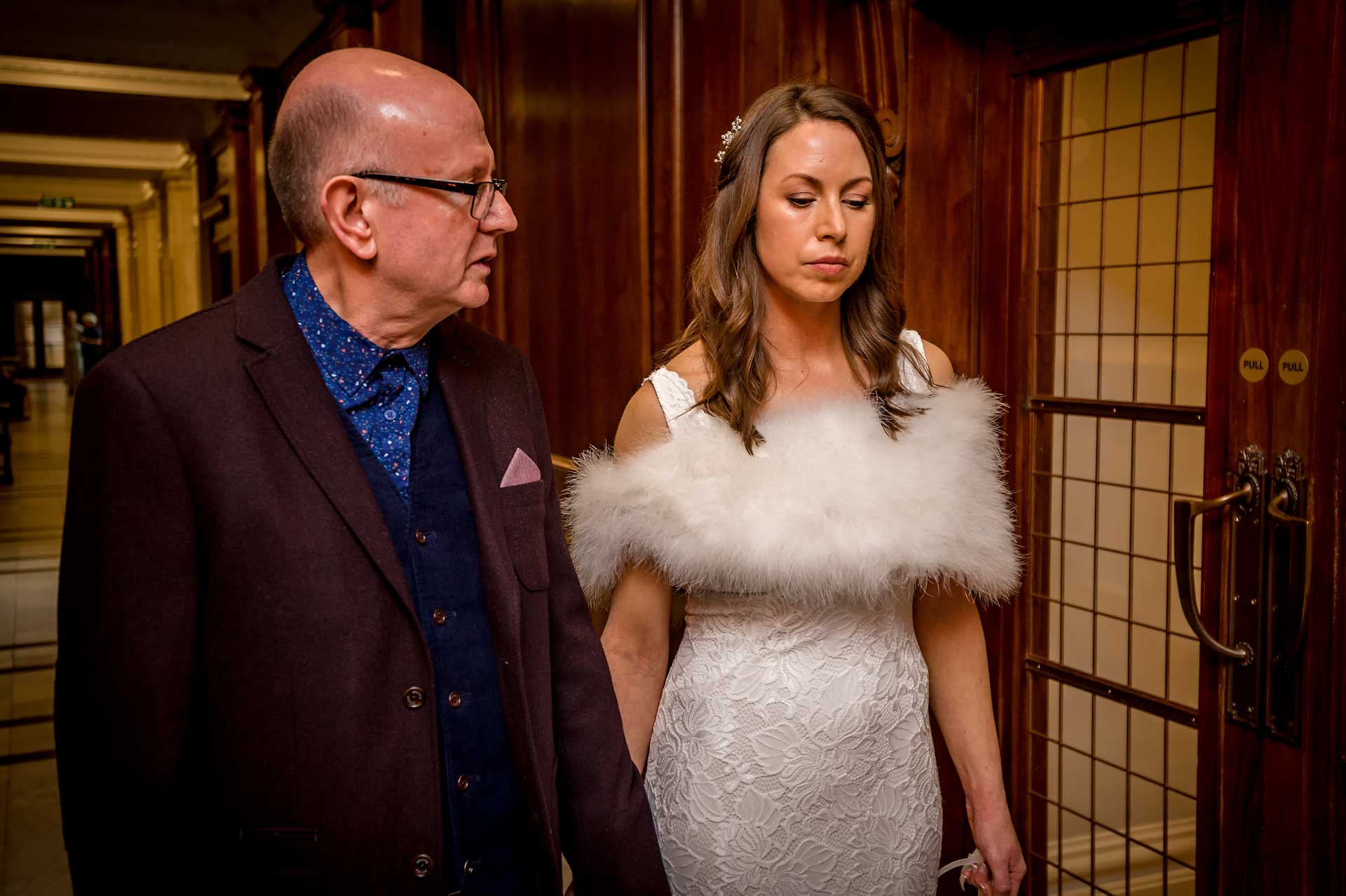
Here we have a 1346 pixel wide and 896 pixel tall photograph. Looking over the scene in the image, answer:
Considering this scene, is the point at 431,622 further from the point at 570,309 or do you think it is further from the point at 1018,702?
the point at 570,309

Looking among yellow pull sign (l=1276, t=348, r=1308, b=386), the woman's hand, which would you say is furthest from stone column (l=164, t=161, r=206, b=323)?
yellow pull sign (l=1276, t=348, r=1308, b=386)

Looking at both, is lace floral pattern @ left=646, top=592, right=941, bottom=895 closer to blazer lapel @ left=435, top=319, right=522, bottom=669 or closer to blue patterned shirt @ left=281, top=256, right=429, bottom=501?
blazer lapel @ left=435, top=319, right=522, bottom=669

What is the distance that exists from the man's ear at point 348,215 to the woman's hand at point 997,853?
1.30 metres

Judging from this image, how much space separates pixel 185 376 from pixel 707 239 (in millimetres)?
957

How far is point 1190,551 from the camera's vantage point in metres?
1.86

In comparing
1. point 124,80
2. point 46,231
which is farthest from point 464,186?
point 46,231

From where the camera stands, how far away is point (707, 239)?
186 cm

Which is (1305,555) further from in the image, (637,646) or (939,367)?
(637,646)

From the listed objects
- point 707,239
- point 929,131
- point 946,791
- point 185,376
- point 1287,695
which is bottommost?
point 946,791

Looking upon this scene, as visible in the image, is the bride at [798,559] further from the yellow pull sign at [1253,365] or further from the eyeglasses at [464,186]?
the eyeglasses at [464,186]

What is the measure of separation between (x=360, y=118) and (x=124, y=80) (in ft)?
29.4

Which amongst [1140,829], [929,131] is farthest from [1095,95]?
[1140,829]

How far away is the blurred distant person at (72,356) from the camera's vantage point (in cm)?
2689

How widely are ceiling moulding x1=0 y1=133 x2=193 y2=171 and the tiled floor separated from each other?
4402 mm
